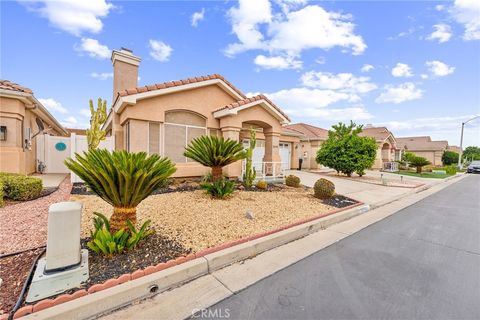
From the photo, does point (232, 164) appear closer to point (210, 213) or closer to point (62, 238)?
point (210, 213)

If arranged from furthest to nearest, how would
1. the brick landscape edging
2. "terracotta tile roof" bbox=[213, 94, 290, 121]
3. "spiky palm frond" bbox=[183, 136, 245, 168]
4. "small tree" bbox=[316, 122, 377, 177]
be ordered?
"small tree" bbox=[316, 122, 377, 177] → "terracotta tile roof" bbox=[213, 94, 290, 121] → "spiky palm frond" bbox=[183, 136, 245, 168] → the brick landscape edging

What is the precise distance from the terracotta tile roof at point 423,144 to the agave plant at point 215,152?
1946 inches

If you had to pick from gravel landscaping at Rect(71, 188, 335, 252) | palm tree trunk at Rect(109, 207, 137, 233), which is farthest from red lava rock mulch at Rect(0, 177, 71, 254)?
palm tree trunk at Rect(109, 207, 137, 233)

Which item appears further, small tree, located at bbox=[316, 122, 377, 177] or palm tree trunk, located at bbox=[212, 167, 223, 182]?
small tree, located at bbox=[316, 122, 377, 177]

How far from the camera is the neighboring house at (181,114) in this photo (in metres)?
9.16

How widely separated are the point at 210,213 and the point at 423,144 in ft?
194

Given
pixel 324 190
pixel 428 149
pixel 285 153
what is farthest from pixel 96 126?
pixel 428 149

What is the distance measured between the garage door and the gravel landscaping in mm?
12229

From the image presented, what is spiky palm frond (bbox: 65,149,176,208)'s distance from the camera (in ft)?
11.2

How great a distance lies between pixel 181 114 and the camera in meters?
10.3

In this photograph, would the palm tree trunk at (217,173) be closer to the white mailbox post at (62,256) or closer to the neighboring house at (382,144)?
the white mailbox post at (62,256)

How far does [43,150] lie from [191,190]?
10584 mm

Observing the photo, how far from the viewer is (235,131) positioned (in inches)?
428

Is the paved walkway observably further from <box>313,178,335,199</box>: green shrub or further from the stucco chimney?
the stucco chimney
